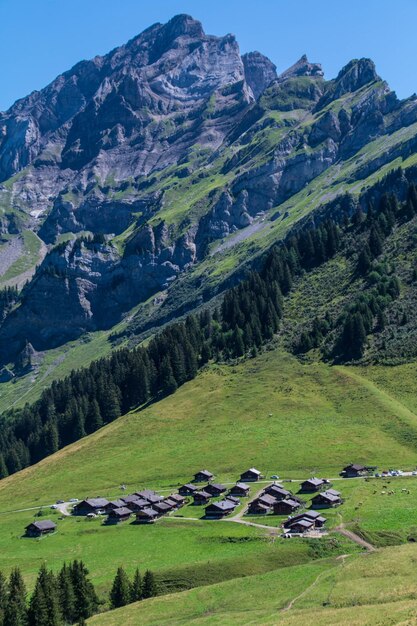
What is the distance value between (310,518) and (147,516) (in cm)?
2690

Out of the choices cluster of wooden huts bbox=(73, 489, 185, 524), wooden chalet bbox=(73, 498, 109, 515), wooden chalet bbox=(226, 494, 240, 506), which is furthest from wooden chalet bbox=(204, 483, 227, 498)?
wooden chalet bbox=(73, 498, 109, 515)

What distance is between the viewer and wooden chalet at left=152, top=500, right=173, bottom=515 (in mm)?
102438

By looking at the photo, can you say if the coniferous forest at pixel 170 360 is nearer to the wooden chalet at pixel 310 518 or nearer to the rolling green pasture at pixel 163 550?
the rolling green pasture at pixel 163 550

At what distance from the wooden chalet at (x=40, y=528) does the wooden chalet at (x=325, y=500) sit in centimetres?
4099

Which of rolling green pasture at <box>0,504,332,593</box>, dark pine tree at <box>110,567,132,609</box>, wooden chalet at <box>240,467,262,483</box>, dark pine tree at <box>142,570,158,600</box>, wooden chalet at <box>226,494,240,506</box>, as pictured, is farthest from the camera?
wooden chalet at <box>240,467,262,483</box>

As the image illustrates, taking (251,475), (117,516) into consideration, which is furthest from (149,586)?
(251,475)

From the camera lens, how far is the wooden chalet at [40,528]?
99.9 metres

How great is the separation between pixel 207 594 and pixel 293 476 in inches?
1824

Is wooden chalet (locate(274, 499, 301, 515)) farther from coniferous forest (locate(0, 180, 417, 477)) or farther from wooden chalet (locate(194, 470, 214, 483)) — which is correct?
coniferous forest (locate(0, 180, 417, 477))

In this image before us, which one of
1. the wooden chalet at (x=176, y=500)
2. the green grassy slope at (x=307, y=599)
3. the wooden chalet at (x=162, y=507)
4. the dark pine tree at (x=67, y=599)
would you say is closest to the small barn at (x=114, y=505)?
the wooden chalet at (x=162, y=507)

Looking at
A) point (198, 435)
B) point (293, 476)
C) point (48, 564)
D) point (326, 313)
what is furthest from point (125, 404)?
point (48, 564)

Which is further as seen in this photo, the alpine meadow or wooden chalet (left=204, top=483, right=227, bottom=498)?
wooden chalet (left=204, top=483, right=227, bottom=498)

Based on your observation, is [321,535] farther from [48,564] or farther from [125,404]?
[125,404]

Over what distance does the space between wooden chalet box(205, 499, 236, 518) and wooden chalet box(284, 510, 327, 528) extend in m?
11.7
